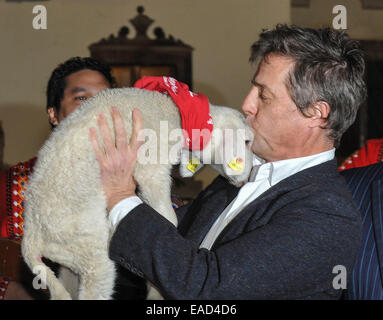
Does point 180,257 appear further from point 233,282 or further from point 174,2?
point 174,2

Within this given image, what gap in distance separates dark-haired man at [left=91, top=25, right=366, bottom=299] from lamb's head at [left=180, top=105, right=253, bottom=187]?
0.07m

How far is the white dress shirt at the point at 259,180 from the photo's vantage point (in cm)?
158

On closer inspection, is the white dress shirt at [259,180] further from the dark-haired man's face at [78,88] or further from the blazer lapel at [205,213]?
the dark-haired man's face at [78,88]

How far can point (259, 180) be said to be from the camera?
1.65 meters

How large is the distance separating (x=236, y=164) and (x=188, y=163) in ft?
0.49

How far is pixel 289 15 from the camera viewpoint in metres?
5.69

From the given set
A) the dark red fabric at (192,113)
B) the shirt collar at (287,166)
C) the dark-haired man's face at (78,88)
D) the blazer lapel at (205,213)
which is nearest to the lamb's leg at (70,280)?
the blazer lapel at (205,213)

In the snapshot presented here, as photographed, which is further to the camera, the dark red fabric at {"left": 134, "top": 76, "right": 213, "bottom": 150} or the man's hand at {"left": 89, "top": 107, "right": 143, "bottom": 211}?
the dark red fabric at {"left": 134, "top": 76, "right": 213, "bottom": 150}

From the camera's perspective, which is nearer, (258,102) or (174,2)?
→ (258,102)

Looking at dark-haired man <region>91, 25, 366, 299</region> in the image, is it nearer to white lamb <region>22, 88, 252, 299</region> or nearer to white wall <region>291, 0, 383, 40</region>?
white lamb <region>22, 88, 252, 299</region>

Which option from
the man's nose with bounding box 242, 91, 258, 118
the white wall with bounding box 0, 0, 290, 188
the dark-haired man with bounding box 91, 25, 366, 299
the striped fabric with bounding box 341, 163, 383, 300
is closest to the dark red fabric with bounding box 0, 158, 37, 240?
the dark-haired man with bounding box 91, 25, 366, 299

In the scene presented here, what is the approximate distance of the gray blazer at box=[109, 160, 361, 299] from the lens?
1251 millimetres
